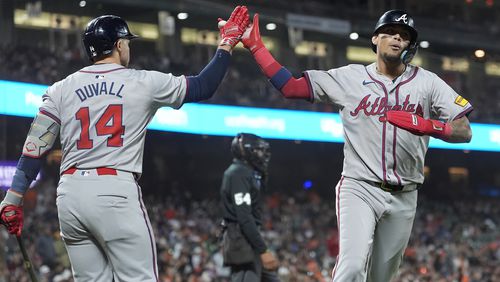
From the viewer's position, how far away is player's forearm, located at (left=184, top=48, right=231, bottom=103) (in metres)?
4.97

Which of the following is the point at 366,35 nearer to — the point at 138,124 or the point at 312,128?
the point at 312,128

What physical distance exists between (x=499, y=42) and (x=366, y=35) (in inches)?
185

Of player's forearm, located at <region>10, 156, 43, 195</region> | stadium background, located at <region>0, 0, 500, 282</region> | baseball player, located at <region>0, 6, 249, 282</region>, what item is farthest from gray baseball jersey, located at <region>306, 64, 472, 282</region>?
stadium background, located at <region>0, 0, 500, 282</region>

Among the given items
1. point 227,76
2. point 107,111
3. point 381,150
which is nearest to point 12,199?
point 107,111

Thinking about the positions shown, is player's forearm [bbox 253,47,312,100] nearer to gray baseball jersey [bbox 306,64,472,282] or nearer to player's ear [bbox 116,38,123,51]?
gray baseball jersey [bbox 306,64,472,282]

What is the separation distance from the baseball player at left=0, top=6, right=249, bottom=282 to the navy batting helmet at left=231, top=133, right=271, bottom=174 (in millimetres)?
2743

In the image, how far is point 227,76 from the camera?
2116 centimetres

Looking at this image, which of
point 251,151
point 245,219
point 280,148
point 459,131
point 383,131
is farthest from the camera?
point 280,148

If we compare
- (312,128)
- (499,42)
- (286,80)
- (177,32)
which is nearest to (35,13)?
(177,32)

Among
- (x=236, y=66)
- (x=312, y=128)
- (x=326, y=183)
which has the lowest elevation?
(x=326, y=183)

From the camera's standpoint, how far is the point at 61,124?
16.0ft

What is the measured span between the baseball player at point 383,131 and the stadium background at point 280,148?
279 inches

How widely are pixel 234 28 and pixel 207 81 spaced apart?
1.85ft

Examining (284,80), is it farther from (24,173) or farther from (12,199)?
(12,199)
